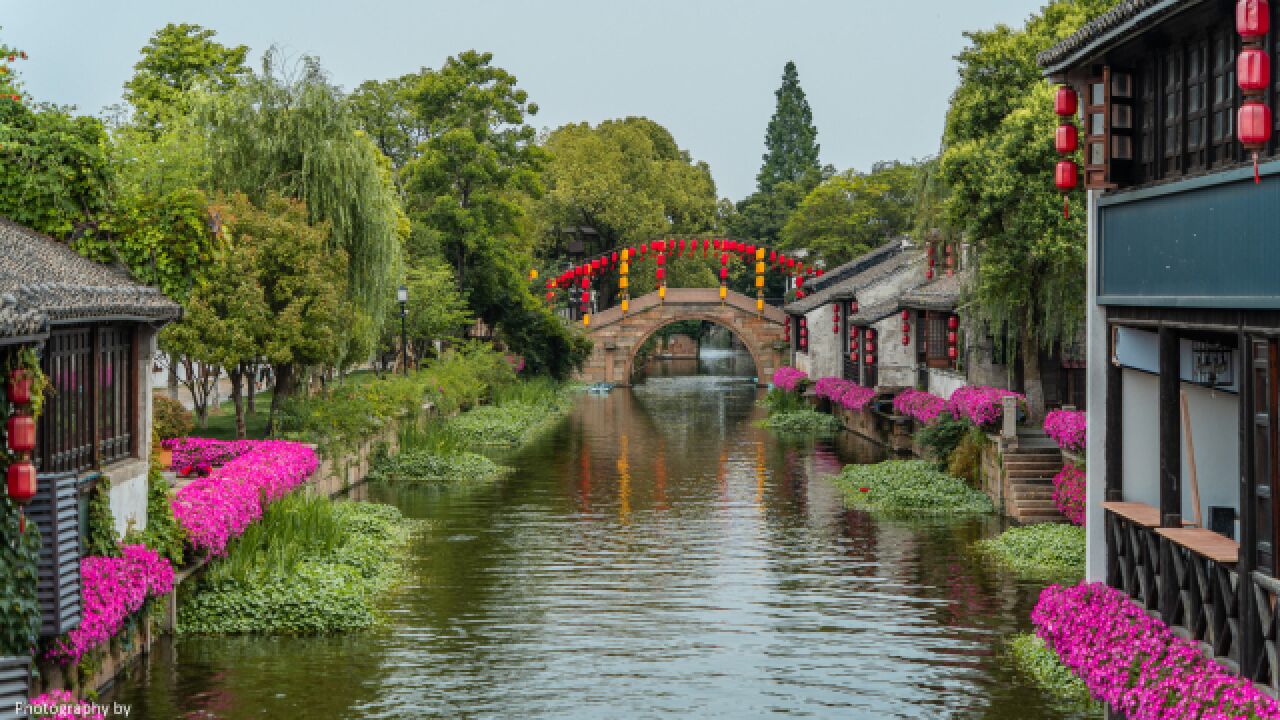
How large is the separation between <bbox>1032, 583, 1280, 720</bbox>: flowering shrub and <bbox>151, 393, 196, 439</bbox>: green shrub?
15.1 metres

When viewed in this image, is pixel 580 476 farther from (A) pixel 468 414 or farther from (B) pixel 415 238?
(B) pixel 415 238

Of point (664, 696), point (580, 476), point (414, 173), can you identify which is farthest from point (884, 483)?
point (414, 173)

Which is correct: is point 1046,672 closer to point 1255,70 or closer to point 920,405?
point 1255,70

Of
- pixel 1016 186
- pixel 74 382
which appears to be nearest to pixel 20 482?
pixel 74 382

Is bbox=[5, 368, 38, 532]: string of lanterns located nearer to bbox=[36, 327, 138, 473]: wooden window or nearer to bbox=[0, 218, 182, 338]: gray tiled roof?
bbox=[0, 218, 182, 338]: gray tiled roof

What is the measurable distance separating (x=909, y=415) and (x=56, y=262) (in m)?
25.7

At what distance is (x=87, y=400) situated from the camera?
14.0 m

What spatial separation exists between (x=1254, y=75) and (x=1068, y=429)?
14.2 meters

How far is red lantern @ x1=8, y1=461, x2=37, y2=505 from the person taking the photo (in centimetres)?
1095

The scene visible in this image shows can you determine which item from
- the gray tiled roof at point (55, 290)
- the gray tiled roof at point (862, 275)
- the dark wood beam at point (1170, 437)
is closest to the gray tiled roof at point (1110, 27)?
the dark wood beam at point (1170, 437)

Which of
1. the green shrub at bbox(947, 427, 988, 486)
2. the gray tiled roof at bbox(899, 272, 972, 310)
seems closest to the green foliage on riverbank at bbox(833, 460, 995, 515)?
the green shrub at bbox(947, 427, 988, 486)

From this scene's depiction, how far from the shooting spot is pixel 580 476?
33.0 metres

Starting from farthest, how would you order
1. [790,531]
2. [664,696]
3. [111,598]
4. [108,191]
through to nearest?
[790,531] → [108,191] → [664,696] → [111,598]

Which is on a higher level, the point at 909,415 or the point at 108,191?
the point at 108,191
